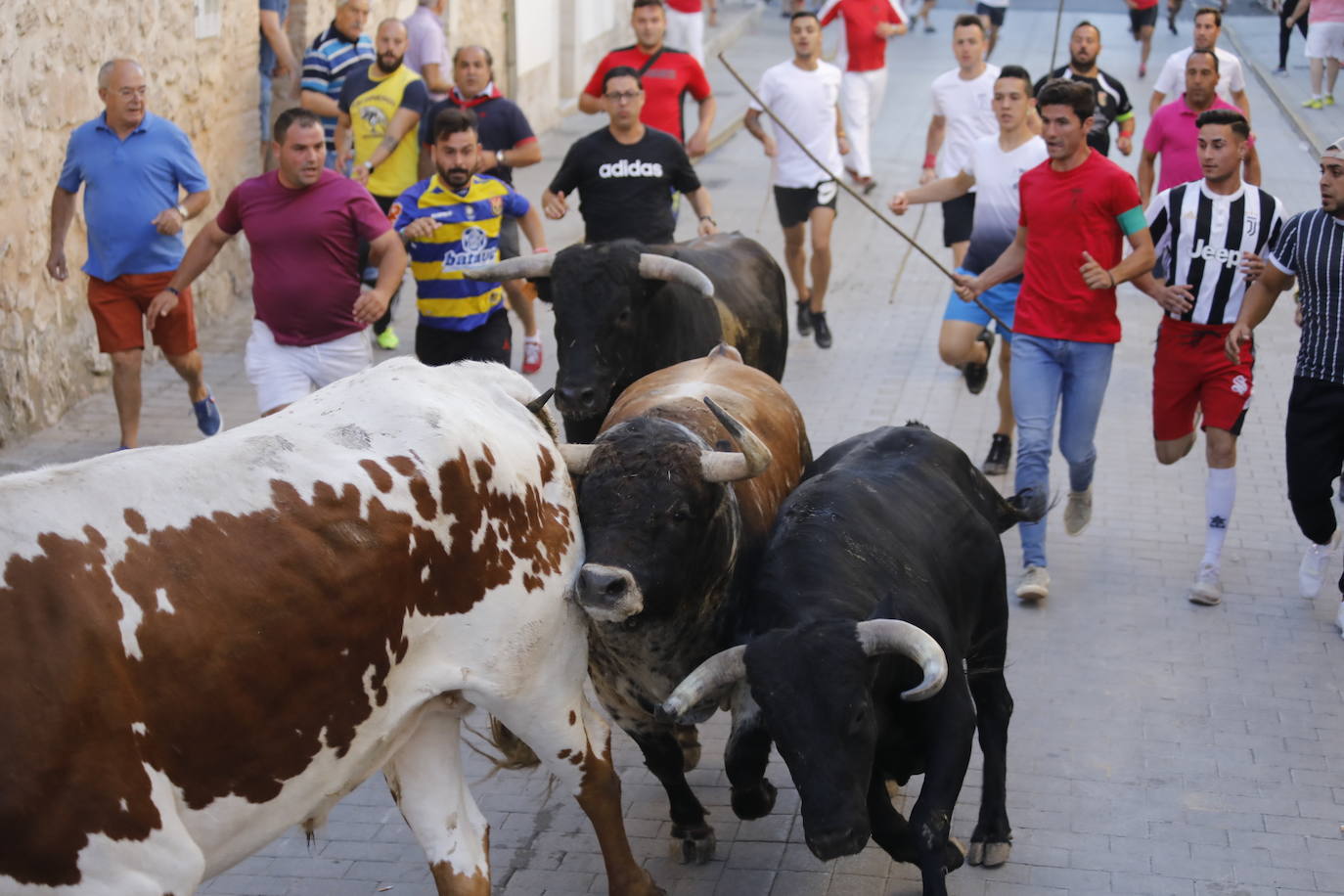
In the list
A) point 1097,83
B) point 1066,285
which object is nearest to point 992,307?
point 1066,285

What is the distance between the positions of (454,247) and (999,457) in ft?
10.2

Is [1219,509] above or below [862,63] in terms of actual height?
below

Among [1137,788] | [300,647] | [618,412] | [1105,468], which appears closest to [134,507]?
[300,647]

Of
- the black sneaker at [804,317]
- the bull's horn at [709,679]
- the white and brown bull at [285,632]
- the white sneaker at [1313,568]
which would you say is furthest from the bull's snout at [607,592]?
the black sneaker at [804,317]

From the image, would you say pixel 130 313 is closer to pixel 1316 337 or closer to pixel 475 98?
pixel 475 98

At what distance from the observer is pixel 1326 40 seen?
1714 cm

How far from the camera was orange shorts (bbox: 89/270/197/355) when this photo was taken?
8500mm

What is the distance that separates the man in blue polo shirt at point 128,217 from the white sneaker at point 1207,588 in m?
5.15

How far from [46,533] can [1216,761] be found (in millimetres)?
4132

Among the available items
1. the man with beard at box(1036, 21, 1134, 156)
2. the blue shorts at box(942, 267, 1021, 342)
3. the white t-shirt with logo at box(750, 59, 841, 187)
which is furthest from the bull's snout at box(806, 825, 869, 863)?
the man with beard at box(1036, 21, 1134, 156)

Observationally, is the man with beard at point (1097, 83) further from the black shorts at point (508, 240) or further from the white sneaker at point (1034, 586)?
the white sneaker at point (1034, 586)

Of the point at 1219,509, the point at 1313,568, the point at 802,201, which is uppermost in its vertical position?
the point at 802,201

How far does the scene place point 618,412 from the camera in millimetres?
5785

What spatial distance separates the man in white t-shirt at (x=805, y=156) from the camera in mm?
11242
